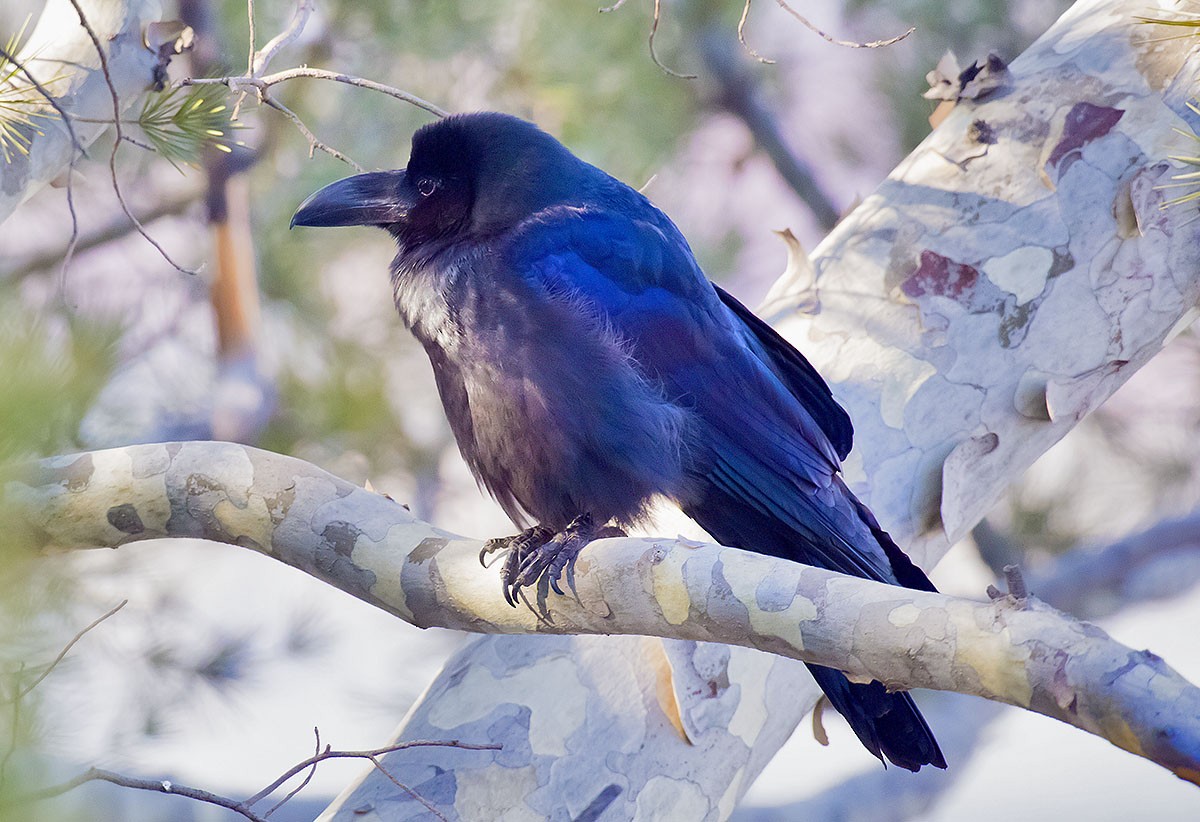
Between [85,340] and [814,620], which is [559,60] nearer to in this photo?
[85,340]

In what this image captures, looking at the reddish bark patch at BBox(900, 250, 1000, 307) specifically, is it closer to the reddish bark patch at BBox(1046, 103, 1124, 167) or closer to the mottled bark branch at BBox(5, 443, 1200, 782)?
the reddish bark patch at BBox(1046, 103, 1124, 167)

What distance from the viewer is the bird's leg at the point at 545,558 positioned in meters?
1.95

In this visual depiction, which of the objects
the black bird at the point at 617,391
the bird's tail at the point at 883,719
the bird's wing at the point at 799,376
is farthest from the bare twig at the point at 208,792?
the bird's wing at the point at 799,376

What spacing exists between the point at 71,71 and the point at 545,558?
4.38ft

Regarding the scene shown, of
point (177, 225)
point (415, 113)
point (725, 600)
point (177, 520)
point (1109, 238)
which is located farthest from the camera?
point (415, 113)

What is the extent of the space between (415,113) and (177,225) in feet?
3.48

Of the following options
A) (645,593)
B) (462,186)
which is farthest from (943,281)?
(645,593)

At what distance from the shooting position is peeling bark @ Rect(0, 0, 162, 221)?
2.30 m

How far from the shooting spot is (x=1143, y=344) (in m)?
2.62

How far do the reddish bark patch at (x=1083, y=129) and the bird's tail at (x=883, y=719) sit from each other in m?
1.25

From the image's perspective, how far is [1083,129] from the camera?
104 inches

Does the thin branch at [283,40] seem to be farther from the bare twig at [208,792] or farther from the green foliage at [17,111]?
the bare twig at [208,792]

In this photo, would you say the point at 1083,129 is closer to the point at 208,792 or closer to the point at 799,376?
the point at 799,376

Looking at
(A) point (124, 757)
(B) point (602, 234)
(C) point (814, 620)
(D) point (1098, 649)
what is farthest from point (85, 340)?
(D) point (1098, 649)
